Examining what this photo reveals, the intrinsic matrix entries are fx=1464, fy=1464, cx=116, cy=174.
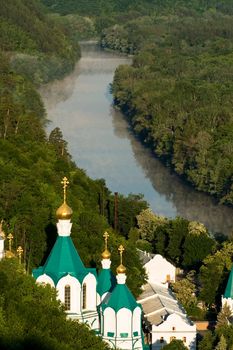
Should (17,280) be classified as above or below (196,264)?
above

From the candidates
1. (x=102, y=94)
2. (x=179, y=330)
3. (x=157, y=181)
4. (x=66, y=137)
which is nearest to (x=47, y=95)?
(x=102, y=94)

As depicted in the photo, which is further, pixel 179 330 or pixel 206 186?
pixel 206 186

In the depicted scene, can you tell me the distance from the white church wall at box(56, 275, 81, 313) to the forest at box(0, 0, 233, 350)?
0.47 metres

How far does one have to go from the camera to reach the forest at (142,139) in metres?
24.5

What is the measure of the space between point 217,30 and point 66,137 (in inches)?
1613

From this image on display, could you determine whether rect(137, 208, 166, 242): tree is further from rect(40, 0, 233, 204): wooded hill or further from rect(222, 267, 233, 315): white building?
rect(40, 0, 233, 204): wooded hill

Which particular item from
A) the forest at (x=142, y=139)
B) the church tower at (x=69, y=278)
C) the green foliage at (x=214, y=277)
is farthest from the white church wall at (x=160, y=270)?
the church tower at (x=69, y=278)

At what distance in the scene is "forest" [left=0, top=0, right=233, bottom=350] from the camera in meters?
24.5

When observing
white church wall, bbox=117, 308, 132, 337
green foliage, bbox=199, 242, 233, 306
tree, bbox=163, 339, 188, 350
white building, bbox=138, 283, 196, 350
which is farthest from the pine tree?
green foliage, bbox=199, 242, 233, 306

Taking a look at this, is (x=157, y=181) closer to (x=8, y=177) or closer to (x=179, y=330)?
(x=8, y=177)

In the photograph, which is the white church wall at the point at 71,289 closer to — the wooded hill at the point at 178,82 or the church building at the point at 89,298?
the church building at the point at 89,298

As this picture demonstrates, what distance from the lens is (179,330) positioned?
84.5ft

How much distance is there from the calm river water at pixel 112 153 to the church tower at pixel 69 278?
51.7 feet

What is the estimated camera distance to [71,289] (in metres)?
23.4
